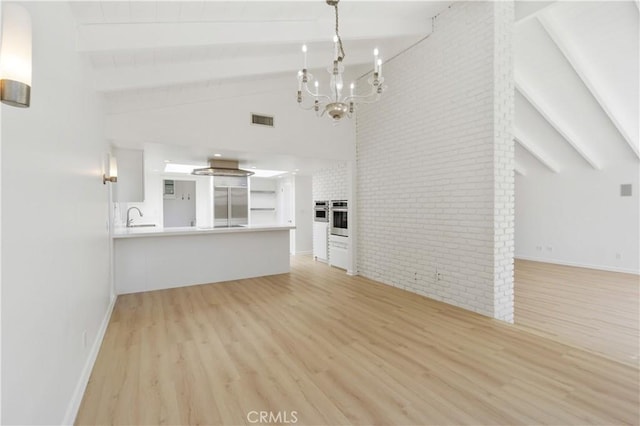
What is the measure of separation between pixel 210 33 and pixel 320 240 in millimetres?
5191

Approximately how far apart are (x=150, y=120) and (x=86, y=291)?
265cm

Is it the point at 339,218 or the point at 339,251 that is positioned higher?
the point at 339,218

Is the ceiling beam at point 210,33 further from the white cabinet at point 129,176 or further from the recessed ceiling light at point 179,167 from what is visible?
the recessed ceiling light at point 179,167

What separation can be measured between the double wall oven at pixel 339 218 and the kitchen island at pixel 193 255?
1.17m

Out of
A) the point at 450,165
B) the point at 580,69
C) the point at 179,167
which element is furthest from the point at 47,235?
the point at 580,69

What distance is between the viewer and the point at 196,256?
16.9ft

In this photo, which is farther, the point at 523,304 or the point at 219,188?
the point at 219,188

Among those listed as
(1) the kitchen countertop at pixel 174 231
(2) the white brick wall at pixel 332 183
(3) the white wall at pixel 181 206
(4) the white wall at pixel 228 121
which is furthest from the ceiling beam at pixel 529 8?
(3) the white wall at pixel 181 206

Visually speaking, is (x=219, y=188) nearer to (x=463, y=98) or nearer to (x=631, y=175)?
(x=463, y=98)

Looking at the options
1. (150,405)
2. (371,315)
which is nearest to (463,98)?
(371,315)

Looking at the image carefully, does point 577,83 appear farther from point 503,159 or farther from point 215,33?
point 215,33

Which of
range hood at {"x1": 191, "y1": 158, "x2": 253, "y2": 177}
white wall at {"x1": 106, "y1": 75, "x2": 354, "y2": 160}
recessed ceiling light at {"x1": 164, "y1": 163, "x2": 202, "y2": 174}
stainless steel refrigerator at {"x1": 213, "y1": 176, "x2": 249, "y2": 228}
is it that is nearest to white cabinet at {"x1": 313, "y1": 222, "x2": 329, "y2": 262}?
stainless steel refrigerator at {"x1": 213, "y1": 176, "x2": 249, "y2": 228}

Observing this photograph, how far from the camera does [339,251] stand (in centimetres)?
641

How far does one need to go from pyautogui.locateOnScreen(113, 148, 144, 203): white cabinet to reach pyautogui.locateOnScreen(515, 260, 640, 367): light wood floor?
5662 mm
